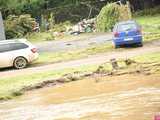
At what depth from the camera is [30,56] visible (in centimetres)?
3095

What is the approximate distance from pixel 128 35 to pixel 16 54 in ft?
21.6

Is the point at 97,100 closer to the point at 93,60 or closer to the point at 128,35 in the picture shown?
the point at 93,60

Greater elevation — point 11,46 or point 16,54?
point 11,46

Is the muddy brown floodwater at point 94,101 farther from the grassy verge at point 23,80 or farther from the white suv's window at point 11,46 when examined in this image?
the white suv's window at point 11,46

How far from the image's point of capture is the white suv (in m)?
30.7

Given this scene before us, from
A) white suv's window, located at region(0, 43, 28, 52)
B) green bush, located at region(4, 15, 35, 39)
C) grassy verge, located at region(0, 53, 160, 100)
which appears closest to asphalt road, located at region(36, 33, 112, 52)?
white suv's window, located at region(0, 43, 28, 52)

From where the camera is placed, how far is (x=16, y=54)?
30891 mm

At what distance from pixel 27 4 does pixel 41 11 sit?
178cm

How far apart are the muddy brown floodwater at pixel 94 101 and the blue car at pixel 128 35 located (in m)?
10.0

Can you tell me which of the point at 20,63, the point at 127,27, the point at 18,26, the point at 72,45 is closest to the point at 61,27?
the point at 18,26

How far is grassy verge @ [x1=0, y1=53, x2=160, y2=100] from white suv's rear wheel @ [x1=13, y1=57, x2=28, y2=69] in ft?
13.5

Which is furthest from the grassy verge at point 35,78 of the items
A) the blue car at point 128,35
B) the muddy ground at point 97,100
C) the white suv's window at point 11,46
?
the blue car at point 128,35

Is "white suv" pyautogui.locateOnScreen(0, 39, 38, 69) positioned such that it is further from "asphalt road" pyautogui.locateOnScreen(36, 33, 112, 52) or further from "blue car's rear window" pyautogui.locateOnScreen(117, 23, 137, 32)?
"asphalt road" pyautogui.locateOnScreen(36, 33, 112, 52)

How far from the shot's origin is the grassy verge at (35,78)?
22.8 m
